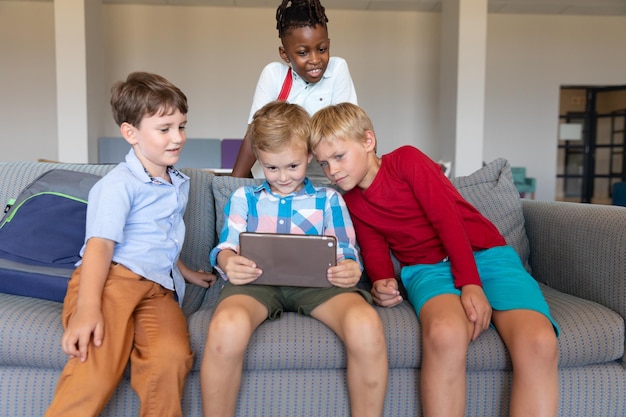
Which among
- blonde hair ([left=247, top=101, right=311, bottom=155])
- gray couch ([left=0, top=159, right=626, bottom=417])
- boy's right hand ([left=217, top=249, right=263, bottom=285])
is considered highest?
blonde hair ([left=247, top=101, right=311, bottom=155])

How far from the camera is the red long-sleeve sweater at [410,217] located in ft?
5.11

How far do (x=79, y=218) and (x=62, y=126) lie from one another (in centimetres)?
443

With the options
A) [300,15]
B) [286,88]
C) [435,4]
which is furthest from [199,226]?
[435,4]

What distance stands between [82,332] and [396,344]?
0.79m

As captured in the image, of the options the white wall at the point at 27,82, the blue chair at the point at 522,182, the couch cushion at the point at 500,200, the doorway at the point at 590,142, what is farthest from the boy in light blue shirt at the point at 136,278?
the doorway at the point at 590,142

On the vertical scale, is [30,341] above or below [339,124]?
below

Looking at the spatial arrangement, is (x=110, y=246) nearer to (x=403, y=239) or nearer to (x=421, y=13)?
(x=403, y=239)

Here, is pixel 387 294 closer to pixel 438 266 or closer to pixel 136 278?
pixel 438 266

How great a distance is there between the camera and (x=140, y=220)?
146 centimetres

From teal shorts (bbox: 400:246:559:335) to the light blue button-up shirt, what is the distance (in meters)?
0.72

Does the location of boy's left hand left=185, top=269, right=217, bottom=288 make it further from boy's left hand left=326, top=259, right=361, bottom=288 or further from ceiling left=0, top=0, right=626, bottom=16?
ceiling left=0, top=0, right=626, bottom=16

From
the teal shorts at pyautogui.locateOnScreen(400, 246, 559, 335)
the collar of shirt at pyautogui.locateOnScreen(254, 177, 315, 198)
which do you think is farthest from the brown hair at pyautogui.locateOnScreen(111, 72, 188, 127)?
the teal shorts at pyautogui.locateOnScreen(400, 246, 559, 335)

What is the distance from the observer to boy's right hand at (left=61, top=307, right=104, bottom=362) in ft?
3.92

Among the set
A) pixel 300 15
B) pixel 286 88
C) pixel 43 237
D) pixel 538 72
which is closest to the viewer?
pixel 43 237
